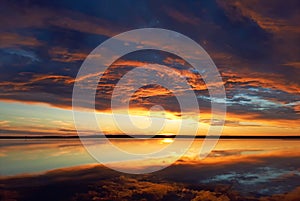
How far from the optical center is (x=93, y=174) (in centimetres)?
1387

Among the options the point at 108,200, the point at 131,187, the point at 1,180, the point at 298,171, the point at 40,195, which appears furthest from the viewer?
the point at 298,171

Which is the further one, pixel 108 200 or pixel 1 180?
pixel 1 180

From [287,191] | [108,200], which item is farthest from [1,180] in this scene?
[287,191]

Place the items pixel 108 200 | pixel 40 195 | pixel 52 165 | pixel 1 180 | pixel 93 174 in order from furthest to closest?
pixel 52 165 < pixel 93 174 < pixel 1 180 < pixel 40 195 < pixel 108 200

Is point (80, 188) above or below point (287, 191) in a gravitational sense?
above

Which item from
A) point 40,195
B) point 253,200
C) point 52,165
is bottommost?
point 253,200

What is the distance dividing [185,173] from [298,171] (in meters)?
6.16

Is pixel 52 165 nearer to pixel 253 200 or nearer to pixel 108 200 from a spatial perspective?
pixel 108 200

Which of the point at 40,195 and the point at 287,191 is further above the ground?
the point at 40,195

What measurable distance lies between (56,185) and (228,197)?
6.35 m

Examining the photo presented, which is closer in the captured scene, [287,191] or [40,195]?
[40,195]

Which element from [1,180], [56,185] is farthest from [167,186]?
[1,180]

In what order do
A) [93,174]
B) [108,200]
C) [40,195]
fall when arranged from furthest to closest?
1. [93,174]
2. [40,195]
3. [108,200]

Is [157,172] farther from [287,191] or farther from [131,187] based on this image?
[287,191]
